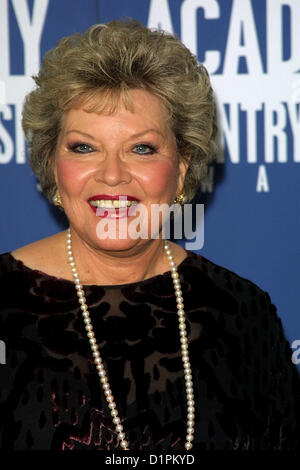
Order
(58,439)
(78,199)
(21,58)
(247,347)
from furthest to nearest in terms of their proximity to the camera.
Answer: (21,58) → (247,347) → (78,199) → (58,439)

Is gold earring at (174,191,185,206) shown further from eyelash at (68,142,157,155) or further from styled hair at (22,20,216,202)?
eyelash at (68,142,157,155)

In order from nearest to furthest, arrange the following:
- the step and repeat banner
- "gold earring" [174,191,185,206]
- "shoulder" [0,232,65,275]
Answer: "shoulder" [0,232,65,275] → "gold earring" [174,191,185,206] → the step and repeat banner

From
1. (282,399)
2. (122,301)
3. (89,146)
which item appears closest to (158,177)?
(89,146)

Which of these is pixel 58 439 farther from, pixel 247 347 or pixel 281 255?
pixel 281 255

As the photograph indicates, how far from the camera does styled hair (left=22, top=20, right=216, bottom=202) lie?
163cm

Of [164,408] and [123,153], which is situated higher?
[123,153]

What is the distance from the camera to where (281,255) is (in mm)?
2434

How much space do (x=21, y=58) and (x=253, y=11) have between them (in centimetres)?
82

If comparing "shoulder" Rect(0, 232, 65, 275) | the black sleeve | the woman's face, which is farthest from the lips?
the black sleeve

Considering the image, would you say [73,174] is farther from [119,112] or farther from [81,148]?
[119,112]

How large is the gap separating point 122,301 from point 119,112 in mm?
483

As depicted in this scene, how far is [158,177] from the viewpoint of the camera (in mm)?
1683

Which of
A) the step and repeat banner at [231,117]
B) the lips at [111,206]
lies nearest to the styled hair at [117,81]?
the lips at [111,206]

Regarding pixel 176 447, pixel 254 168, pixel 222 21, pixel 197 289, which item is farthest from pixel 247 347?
pixel 222 21
